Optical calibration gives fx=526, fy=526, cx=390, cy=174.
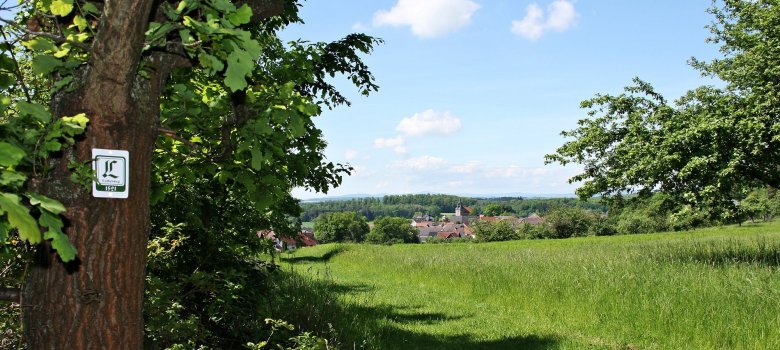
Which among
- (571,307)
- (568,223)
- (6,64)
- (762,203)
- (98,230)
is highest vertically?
(6,64)

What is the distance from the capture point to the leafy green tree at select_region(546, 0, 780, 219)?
488 inches

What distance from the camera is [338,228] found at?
100125 mm

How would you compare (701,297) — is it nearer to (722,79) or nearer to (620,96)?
(722,79)

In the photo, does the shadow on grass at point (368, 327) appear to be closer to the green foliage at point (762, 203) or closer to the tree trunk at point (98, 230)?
the tree trunk at point (98, 230)

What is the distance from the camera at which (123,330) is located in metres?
2.26

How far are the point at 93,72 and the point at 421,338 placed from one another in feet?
22.9

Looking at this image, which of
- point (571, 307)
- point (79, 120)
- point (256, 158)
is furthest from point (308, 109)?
point (571, 307)

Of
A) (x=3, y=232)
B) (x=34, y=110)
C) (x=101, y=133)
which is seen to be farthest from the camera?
(x=101, y=133)

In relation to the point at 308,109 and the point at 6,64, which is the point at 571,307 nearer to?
the point at 308,109

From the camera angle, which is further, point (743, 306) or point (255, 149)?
point (743, 306)

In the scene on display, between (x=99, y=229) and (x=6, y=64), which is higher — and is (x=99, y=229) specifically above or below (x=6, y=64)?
below

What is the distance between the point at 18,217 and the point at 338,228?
9962 centimetres

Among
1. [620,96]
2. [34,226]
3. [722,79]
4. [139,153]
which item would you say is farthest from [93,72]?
[620,96]

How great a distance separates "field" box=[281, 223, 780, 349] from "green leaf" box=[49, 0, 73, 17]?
16.4 feet
